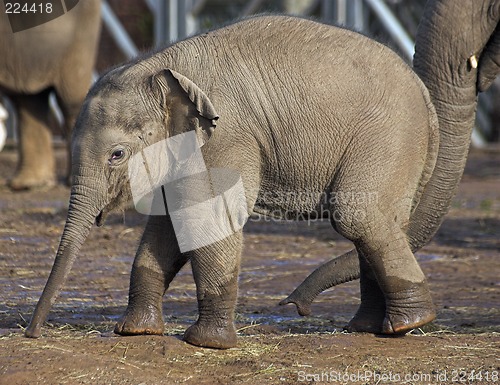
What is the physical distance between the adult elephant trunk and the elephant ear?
0.59 m

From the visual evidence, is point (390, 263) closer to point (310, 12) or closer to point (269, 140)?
point (269, 140)

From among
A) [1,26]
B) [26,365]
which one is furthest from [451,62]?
[1,26]

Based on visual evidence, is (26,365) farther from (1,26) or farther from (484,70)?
(1,26)

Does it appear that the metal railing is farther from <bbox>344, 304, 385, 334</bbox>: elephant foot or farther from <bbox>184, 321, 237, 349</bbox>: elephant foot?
<bbox>184, 321, 237, 349</bbox>: elephant foot

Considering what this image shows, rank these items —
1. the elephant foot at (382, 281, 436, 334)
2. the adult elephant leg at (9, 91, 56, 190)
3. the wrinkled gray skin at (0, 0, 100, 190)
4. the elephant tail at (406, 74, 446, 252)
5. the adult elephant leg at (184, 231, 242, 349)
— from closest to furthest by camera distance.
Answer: the adult elephant leg at (184, 231, 242, 349)
the elephant foot at (382, 281, 436, 334)
the elephant tail at (406, 74, 446, 252)
the wrinkled gray skin at (0, 0, 100, 190)
the adult elephant leg at (9, 91, 56, 190)

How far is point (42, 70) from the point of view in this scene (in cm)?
1346

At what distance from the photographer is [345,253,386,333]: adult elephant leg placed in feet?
21.6

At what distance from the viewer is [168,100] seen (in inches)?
236

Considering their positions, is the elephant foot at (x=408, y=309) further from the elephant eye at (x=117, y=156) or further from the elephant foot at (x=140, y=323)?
the elephant eye at (x=117, y=156)

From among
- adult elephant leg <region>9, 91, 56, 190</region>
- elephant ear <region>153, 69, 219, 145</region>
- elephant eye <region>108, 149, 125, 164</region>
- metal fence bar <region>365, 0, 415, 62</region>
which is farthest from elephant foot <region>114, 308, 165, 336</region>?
metal fence bar <region>365, 0, 415, 62</region>

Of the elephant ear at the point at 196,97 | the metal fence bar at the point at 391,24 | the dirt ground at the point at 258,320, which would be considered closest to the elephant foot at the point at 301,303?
the dirt ground at the point at 258,320

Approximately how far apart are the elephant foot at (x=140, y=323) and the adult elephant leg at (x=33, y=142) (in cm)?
775

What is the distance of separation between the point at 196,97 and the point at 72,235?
909 millimetres

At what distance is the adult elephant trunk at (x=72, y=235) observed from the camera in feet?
18.8
